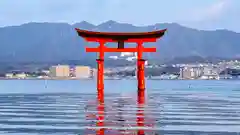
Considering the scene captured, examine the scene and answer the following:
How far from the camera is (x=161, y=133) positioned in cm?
1396

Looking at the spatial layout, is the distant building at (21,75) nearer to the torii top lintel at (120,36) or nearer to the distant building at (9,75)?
the distant building at (9,75)

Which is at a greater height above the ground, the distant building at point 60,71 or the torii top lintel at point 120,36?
the torii top lintel at point 120,36

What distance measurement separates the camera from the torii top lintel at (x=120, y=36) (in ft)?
140

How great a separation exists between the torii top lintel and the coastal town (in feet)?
346

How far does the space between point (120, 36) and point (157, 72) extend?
412 feet

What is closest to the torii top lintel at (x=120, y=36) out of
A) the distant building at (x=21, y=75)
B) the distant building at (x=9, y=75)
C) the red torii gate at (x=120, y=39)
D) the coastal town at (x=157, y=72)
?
the red torii gate at (x=120, y=39)

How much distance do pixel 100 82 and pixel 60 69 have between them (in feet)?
351

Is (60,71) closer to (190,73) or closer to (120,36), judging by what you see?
(190,73)

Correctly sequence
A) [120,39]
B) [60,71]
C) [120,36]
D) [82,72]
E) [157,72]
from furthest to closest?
[157,72] → [82,72] → [60,71] → [120,39] → [120,36]

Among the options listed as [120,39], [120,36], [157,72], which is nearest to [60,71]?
[157,72]

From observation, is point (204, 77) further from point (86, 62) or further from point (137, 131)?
point (137, 131)

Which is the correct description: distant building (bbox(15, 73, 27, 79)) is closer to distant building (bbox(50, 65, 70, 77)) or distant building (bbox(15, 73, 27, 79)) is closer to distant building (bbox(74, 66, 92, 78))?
distant building (bbox(50, 65, 70, 77))

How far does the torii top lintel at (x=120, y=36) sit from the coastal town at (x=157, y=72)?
106 metres

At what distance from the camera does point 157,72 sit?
169 metres
